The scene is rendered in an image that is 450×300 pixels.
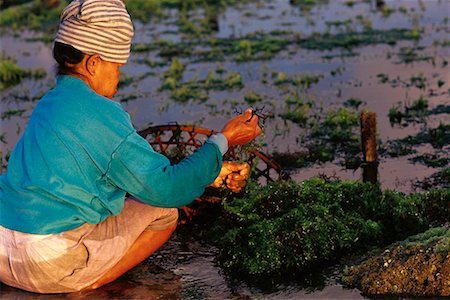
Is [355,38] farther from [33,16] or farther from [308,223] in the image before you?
[308,223]

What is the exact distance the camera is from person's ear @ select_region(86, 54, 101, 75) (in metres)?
4.28

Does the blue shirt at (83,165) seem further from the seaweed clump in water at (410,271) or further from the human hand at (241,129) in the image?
the seaweed clump in water at (410,271)

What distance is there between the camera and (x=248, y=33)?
614 inches

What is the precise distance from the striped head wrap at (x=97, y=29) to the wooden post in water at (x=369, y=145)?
3.47 metres

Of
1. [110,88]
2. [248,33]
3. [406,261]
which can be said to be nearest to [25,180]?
[110,88]

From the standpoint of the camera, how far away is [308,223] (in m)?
5.31

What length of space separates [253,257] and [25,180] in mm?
1614

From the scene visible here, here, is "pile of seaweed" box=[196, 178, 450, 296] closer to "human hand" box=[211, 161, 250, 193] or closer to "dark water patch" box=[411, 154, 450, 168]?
Answer: "human hand" box=[211, 161, 250, 193]

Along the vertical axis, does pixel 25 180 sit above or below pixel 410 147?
above

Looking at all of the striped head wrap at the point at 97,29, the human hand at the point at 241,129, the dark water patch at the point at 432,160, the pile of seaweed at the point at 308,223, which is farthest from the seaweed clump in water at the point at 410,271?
the dark water patch at the point at 432,160

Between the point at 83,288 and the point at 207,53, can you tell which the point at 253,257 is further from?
the point at 207,53

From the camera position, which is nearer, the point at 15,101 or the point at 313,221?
the point at 313,221

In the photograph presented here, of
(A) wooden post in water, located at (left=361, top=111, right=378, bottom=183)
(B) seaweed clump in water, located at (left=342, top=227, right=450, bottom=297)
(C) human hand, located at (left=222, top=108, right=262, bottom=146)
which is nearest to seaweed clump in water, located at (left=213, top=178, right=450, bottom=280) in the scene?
(B) seaweed clump in water, located at (left=342, top=227, right=450, bottom=297)

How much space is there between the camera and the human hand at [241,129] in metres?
4.39
